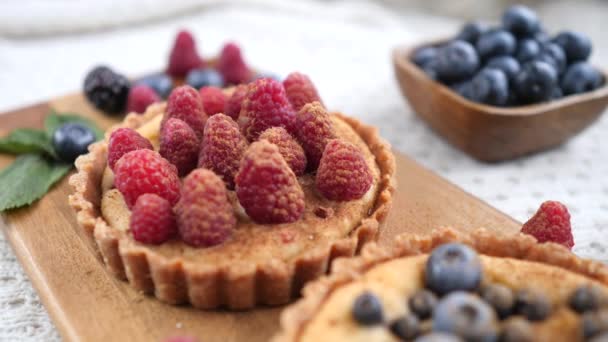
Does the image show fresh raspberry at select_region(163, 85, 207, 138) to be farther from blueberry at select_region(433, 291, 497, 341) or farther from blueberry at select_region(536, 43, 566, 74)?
blueberry at select_region(536, 43, 566, 74)

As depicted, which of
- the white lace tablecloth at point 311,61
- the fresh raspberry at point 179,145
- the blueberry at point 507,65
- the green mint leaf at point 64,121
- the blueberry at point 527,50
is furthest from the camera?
the blueberry at point 527,50

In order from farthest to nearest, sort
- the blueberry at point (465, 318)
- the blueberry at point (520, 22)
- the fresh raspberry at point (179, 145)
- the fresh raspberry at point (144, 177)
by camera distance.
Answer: the blueberry at point (520, 22)
the fresh raspberry at point (179, 145)
the fresh raspberry at point (144, 177)
the blueberry at point (465, 318)

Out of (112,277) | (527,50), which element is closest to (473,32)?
(527,50)

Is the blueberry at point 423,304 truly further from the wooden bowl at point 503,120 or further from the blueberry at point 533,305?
the wooden bowl at point 503,120

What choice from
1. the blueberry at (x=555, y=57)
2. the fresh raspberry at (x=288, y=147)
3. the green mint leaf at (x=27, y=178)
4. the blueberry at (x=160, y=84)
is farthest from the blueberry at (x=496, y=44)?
the green mint leaf at (x=27, y=178)

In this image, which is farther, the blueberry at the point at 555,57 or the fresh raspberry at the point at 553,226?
the blueberry at the point at 555,57

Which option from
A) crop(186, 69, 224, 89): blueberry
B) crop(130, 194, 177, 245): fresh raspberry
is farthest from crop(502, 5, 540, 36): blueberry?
crop(130, 194, 177, 245): fresh raspberry
